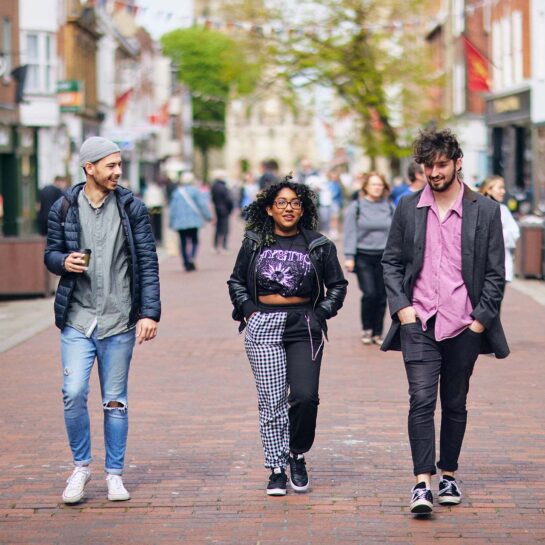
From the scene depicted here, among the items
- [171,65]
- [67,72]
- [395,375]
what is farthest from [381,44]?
[171,65]

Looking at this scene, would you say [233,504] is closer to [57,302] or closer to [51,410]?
[57,302]

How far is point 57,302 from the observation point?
6.79m

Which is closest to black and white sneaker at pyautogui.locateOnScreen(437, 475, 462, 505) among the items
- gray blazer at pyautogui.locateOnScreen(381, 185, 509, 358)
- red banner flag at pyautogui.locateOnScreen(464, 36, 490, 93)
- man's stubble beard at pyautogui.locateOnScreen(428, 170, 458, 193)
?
gray blazer at pyautogui.locateOnScreen(381, 185, 509, 358)

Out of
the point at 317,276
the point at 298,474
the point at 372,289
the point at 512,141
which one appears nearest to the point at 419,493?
Answer: the point at 298,474

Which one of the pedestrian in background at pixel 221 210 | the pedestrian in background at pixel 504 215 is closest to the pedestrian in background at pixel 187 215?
the pedestrian in background at pixel 221 210

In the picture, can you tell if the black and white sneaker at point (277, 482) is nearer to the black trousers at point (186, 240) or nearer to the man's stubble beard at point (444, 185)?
the man's stubble beard at point (444, 185)

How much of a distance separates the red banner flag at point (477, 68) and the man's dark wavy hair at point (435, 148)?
27796mm

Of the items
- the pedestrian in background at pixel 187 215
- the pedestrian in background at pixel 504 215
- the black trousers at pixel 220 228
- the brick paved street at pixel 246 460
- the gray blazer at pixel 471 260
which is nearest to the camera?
the brick paved street at pixel 246 460

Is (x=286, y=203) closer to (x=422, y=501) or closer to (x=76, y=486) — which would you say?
(x=422, y=501)

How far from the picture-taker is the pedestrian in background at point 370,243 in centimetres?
1335

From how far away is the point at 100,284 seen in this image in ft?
22.3

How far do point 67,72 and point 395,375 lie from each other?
40520 millimetres

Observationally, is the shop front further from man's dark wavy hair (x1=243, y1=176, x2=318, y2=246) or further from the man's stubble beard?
the man's stubble beard

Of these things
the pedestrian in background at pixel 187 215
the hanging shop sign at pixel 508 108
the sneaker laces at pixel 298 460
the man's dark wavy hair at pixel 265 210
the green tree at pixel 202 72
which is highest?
the green tree at pixel 202 72
